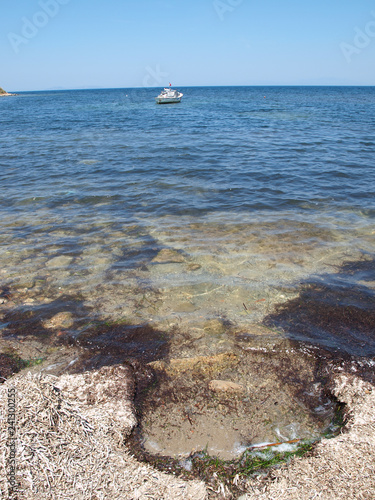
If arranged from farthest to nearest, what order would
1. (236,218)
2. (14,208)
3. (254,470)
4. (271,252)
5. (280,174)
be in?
(280,174) < (14,208) < (236,218) < (271,252) < (254,470)

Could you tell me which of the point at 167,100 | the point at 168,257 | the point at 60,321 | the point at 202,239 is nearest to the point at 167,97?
the point at 167,100

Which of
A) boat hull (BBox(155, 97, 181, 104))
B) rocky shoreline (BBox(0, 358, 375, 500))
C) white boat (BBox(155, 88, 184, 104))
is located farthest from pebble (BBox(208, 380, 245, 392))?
boat hull (BBox(155, 97, 181, 104))

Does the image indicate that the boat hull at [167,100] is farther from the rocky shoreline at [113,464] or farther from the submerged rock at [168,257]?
the rocky shoreline at [113,464]

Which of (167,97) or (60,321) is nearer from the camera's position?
(60,321)

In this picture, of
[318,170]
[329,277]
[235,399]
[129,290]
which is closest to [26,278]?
[129,290]

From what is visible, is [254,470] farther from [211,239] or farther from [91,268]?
[211,239]

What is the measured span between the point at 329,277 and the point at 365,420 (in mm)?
3265

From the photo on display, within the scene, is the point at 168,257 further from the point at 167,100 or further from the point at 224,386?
the point at 167,100

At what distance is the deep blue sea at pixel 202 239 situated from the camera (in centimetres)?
522

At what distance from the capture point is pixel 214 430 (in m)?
3.28

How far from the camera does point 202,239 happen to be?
25.3 ft

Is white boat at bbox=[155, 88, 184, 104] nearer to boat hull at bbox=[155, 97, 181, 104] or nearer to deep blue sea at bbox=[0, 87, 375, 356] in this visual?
boat hull at bbox=[155, 97, 181, 104]

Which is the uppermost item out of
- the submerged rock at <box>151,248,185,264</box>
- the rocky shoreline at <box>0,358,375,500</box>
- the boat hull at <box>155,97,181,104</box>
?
the boat hull at <box>155,97,181,104</box>

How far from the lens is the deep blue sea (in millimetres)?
5223
